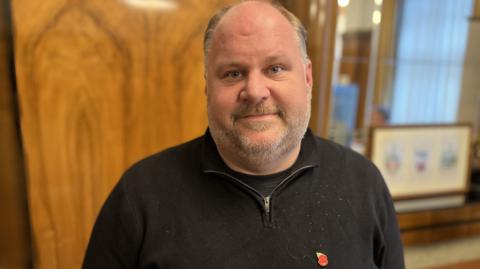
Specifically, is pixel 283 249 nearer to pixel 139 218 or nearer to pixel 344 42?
pixel 139 218

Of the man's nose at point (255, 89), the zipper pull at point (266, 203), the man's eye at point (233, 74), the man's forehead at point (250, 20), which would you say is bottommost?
the zipper pull at point (266, 203)

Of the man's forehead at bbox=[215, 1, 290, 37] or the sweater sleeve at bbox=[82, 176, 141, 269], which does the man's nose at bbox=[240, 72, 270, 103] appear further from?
the sweater sleeve at bbox=[82, 176, 141, 269]

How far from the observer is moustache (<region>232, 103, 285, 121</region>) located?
2.60 feet

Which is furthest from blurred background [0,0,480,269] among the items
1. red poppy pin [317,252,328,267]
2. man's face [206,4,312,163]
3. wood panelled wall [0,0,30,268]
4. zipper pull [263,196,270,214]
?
red poppy pin [317,252,328,267]

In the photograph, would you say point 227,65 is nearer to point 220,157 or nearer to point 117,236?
point 220,157

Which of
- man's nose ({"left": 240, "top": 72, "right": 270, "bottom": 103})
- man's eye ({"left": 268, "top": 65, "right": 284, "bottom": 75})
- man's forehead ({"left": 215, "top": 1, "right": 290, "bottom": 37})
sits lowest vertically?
man's nose ({"left": 240, "top": 72, "right": 270, "bottom": 103})

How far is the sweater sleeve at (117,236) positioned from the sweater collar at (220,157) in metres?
0.20

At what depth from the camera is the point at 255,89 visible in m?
0.78

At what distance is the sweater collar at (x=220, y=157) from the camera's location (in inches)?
34.3

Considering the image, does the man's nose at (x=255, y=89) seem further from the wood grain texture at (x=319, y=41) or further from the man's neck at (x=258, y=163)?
the wood grain texture at (x=319, y=41)

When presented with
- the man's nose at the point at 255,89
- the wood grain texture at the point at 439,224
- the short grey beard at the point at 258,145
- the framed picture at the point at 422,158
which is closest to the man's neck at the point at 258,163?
the short grey beard at the point at 258,145

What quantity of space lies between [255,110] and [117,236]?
0.43 m

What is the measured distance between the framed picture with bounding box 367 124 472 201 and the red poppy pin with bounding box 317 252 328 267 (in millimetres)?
1102

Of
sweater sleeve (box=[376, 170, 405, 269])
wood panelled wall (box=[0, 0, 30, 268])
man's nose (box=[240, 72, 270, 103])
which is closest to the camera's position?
man's nose (box=[240, 72, 270, 103])
